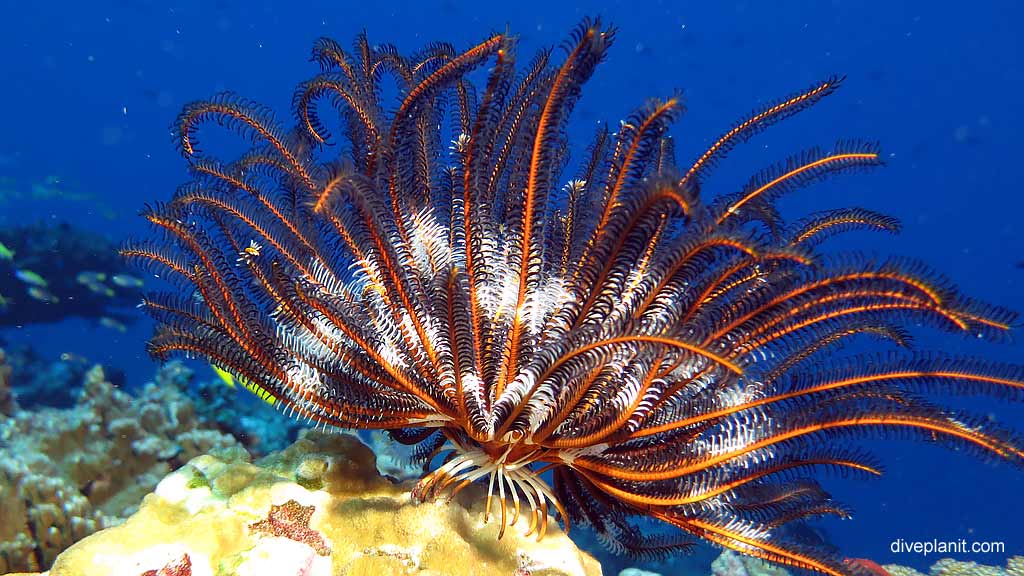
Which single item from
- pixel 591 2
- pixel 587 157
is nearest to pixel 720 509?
pixel 587 157

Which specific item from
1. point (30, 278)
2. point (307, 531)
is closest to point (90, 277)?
point (30, 278)

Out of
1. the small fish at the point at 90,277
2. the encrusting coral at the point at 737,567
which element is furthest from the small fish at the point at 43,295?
the encrusting coral at the point at 737,567

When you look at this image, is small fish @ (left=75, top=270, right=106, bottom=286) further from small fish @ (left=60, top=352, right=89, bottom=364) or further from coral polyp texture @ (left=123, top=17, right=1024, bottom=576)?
coral polyp texture @ (left=123, top=17, right=1024, bottom=576)

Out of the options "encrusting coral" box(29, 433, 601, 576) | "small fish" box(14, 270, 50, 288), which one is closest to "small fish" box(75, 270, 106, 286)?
"small fish" box(14, 270, 50, 288)

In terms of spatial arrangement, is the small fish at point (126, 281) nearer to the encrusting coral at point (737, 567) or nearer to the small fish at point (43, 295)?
the small fish at point (43, 295)

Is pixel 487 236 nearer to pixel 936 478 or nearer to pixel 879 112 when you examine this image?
pixel 936 478
